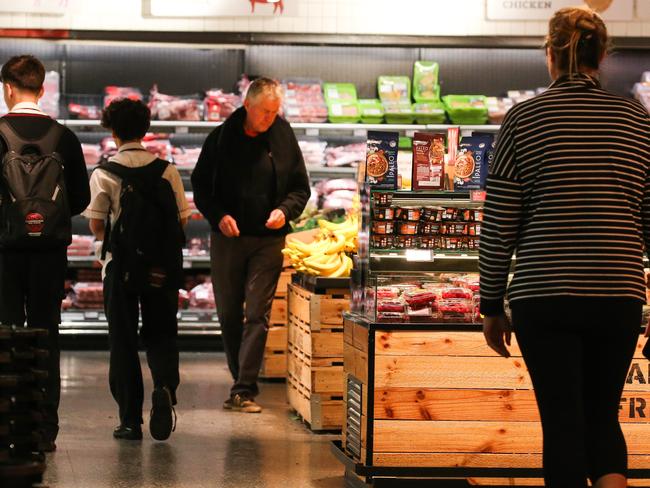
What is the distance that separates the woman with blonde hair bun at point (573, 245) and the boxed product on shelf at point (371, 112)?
20.3 feet

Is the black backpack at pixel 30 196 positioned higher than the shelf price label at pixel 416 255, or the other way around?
the black backpack at pixel 30 196

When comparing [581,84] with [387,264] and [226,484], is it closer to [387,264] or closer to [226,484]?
[387,264]

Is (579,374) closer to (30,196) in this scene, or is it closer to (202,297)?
(30,196)

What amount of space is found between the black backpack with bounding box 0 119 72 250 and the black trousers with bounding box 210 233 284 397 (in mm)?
1546

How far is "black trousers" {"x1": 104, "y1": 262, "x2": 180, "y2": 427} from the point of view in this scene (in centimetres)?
598

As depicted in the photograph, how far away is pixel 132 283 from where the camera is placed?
5875mm

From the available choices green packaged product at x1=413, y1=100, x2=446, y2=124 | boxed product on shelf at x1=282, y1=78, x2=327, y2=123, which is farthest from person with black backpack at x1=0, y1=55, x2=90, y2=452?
green packaged product at x1=413, y1=100, x2=446, y2=124

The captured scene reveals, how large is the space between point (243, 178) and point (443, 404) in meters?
2.53

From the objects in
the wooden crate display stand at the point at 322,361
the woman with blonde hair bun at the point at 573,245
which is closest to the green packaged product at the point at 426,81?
the wooden crate display stand at the point at 322,361

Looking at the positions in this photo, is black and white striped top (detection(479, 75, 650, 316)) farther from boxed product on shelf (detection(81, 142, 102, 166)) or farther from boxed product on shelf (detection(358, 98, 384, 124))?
boxed product on shelf (detection(81, 142, 102, 166))

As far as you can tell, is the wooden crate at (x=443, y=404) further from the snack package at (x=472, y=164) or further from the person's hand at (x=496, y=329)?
the person's hand at (x=496, y=329)

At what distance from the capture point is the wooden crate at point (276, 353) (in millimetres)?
8141

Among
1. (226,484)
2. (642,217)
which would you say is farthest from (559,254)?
(226,484)

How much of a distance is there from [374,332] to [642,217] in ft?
4.97
